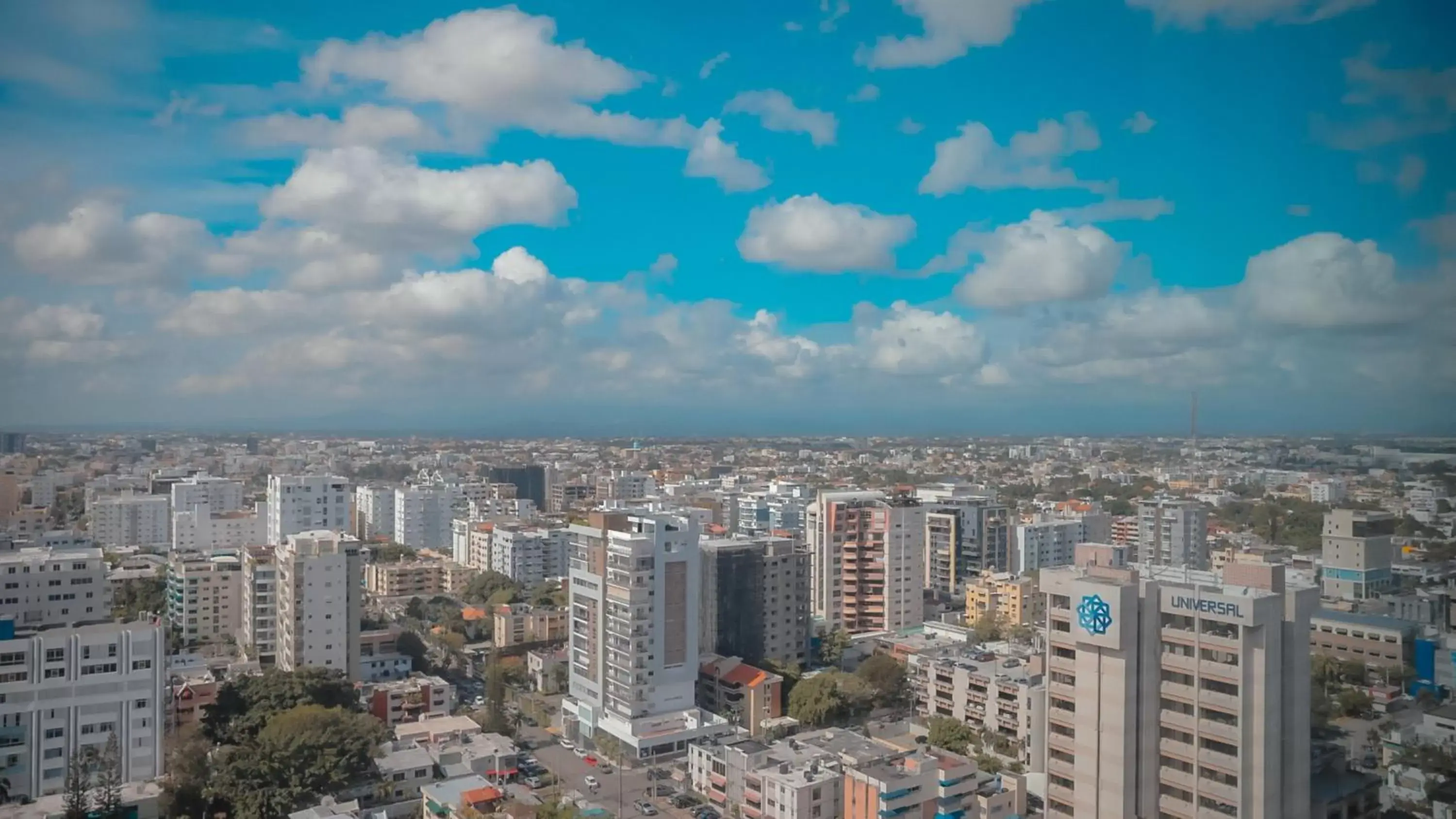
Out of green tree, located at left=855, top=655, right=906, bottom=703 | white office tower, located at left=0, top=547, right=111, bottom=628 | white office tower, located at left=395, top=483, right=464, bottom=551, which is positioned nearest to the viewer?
white office tower, located at left=0, top=547, right=111, bottom=628

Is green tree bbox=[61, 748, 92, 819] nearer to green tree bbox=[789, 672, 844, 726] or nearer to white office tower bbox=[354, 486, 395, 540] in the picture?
green tree bbox=[789, 672, 844, 726]

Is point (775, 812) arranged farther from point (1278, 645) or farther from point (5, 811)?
point (5, 811)

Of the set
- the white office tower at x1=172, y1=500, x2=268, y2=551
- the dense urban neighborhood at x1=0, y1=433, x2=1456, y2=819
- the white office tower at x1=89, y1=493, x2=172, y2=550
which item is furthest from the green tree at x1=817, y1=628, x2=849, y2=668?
the white office tower at x1=89, y1=493, x2=172, y2=550

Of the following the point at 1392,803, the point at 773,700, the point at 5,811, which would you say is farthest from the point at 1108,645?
the point at 5,811

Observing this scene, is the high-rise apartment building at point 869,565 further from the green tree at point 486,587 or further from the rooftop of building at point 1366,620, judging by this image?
the rooftop of building at point 1366,620

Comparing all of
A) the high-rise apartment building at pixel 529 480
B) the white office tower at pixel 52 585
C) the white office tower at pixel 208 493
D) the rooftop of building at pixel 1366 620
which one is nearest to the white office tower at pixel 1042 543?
the rooftop of building at pixel 1366 620

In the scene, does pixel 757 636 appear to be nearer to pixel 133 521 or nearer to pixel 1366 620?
pixel 1366 620
